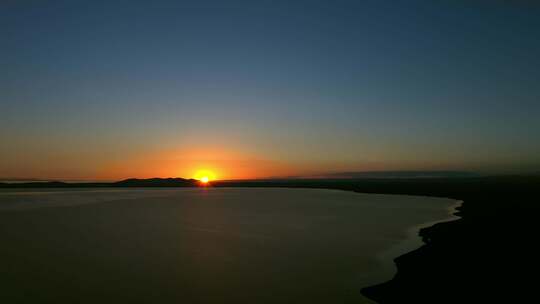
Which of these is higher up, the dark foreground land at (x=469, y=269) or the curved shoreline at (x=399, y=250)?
the dark foreground land at (x=469, y=269)

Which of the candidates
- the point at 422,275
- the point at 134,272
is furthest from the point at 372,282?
the point at 134,272

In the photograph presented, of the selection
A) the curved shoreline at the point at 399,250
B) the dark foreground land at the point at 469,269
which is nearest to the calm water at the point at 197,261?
→ the curved shoreline at the point at 399,250

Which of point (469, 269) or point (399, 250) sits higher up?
point (469, 269)

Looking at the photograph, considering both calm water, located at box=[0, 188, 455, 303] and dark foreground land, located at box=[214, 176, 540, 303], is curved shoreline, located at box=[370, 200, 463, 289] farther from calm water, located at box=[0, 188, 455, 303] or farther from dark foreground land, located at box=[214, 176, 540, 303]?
dark foreground land, located at box=[214, 176, 540, 303]

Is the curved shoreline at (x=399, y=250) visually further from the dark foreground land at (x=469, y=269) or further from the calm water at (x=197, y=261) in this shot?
the dark foreground land at (x=469, y=269)

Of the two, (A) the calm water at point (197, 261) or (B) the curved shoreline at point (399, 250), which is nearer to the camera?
(A) the calm water at point (197, 261)

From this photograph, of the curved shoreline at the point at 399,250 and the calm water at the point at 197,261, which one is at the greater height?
the calm water at the point at 197,261

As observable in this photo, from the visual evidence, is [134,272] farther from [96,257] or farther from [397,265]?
[397,265]

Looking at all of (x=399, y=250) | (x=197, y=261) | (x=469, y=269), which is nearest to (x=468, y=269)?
(x=469, y=269)

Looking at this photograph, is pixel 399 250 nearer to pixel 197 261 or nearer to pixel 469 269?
pixel 469 269

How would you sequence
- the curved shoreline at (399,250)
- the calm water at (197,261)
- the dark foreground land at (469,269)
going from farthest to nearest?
the curved shoreline at (399,250), the calm water at (197,261), the dark foreground land at (469,269)

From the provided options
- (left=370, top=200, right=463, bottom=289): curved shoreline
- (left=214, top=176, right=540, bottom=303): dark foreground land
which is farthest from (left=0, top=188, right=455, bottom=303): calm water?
(left=214, top=176, right=540, bottom=303): dark foreground land

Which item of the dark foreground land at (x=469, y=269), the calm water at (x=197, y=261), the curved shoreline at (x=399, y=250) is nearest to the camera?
the dark foreground land at (x=469, y=269)
